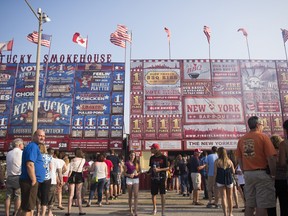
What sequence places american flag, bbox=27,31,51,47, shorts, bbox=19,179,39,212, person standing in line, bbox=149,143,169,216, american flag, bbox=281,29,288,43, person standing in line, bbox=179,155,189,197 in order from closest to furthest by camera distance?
shorts, bbox=19,179,39,212 → person standing in line, bbox=149,143,169,216 → person standing in line, bbox=179,155,189,197 → american flag, bbox=27,31,51,47 → american flag, bbox=281,29,288,43

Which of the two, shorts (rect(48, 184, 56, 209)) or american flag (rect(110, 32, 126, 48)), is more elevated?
american flag (rect(110, 32, 126, 48))

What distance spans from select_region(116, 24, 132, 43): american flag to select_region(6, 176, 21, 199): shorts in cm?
1816

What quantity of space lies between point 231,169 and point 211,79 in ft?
54.2

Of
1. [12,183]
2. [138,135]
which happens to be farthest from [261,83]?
[12,183]

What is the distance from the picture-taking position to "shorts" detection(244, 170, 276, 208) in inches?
158

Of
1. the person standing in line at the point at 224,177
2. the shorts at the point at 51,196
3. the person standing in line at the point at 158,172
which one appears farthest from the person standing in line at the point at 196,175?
the shorts at the point at 51,196

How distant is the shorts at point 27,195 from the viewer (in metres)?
4.52

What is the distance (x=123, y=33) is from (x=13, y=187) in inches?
732

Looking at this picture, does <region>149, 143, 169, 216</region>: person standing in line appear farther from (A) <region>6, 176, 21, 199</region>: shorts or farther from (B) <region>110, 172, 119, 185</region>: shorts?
(B) <region>110, 172, 119, 185</region>: shorts

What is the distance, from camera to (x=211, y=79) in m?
22.4

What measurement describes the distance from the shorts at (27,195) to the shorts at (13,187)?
81.8 inches

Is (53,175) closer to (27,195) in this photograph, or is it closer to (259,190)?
(27,195)

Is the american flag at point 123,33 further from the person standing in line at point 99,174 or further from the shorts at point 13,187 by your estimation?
the shorts at point 13,187

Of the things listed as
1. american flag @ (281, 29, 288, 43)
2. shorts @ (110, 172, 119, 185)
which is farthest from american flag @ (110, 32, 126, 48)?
american flag @ (281, 29, 288, 43)
